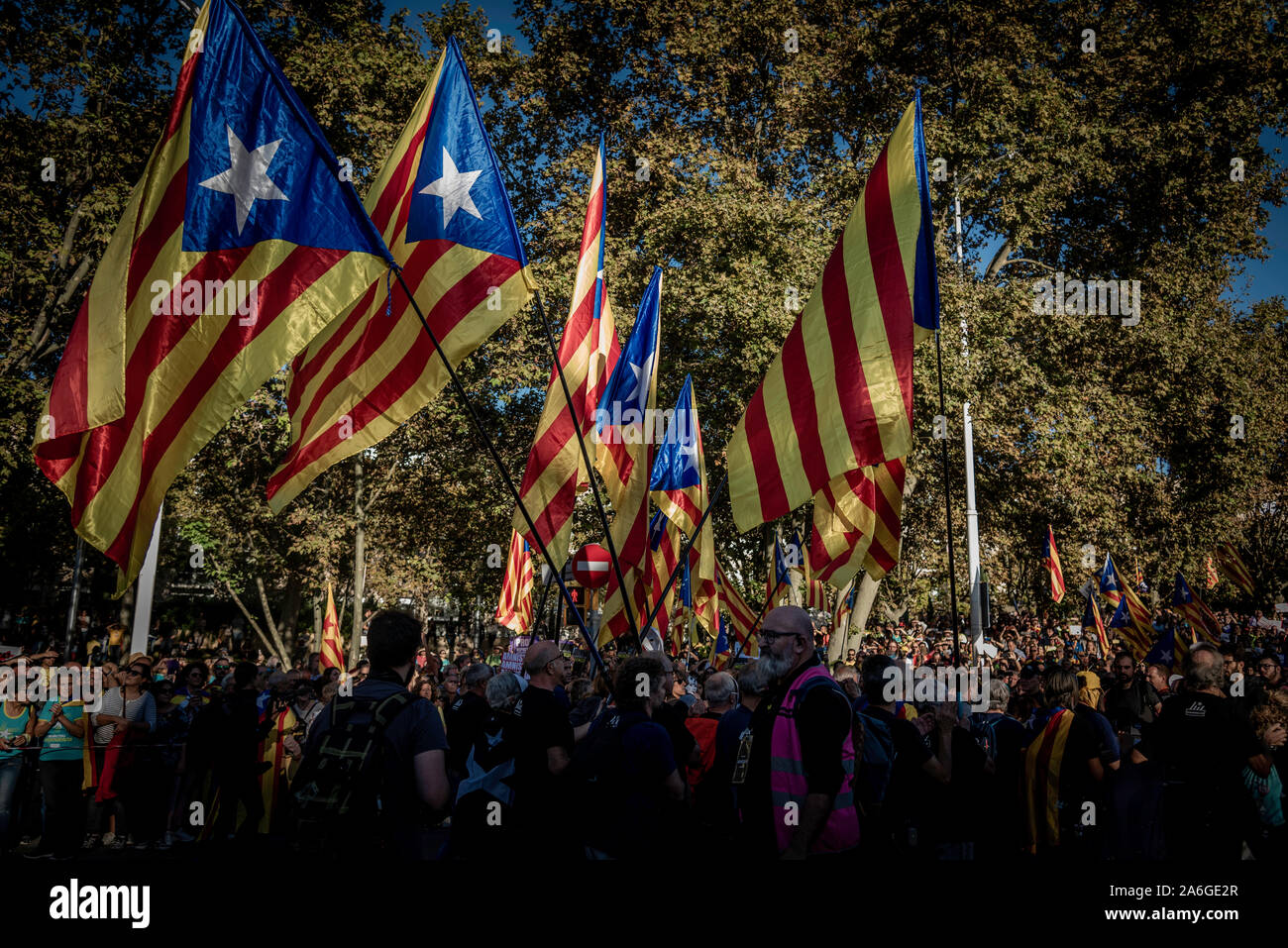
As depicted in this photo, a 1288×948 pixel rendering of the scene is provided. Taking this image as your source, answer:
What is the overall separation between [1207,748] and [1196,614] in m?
12.4

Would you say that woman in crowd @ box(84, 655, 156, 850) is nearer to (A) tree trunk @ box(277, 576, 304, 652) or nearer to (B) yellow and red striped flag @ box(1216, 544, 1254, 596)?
(B) yellow and red striped flag @ box(1216, 544, 1254, 596)

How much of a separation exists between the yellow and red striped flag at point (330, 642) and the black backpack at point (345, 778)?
10518 millimetres

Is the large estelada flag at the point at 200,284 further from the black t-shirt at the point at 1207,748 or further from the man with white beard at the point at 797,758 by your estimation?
the black t-shirt at the point at 1207,748

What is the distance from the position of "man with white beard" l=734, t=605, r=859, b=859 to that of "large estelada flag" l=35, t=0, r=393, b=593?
3179 millimetres

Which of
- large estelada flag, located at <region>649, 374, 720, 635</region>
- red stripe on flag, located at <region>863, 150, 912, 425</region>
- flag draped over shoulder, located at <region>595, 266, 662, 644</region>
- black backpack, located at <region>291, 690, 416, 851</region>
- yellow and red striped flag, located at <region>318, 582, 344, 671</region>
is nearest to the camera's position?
black backpack, located at <region>291, 690, 416, 851</region>

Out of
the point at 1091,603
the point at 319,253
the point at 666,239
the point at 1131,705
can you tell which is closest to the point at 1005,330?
the point at 1091,603

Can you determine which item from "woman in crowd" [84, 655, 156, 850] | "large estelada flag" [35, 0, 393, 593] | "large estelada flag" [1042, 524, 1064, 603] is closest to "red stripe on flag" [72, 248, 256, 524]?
"large estelada flag" [35, 0, 393, 593]

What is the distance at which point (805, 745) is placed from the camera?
3.73 m

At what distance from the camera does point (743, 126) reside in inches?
949

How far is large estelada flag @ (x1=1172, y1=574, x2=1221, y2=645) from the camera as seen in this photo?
1641 centimetres

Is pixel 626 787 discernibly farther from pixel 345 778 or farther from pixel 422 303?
pixel 422 303

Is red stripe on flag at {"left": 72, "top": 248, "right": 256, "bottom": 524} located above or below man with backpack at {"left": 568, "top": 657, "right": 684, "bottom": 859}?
above

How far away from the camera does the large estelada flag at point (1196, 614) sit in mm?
16406

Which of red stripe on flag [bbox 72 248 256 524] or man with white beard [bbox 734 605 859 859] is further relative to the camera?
red stripe on flag [bbox 72 248 256 524]
